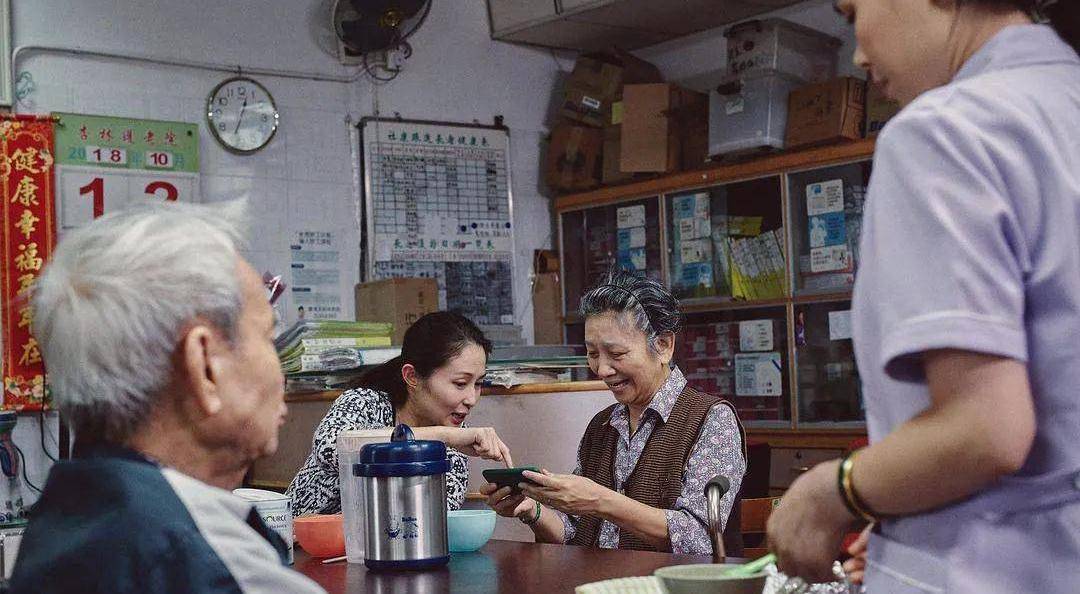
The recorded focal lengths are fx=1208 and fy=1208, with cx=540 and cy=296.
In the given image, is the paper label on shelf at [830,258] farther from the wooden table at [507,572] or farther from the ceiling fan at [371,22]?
the wooden table at [507,572]

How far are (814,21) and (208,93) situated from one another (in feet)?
8.91

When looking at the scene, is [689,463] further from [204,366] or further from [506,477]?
[204,366]

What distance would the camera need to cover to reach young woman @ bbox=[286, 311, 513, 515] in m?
3.08

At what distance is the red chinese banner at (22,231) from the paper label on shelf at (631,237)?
8.38 ft

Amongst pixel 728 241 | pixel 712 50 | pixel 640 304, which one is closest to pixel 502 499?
pixel 640 304

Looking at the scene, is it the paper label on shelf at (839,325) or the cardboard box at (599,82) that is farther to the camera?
the cardboard box at (599,82)

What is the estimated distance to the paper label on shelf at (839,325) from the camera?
4.99 meters

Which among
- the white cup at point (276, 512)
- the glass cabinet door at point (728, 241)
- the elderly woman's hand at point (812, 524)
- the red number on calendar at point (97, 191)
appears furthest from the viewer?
the glass cabinet door at point (728, 241)

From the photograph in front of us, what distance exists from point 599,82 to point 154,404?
5.01 m

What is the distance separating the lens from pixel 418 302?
5258mm

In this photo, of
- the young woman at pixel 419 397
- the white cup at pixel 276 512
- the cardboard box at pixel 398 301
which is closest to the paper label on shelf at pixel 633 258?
the cardboard box at pixel 398 301

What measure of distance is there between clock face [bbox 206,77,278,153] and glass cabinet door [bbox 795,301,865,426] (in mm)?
2448

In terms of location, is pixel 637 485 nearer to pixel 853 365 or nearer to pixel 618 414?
pixel 618 414

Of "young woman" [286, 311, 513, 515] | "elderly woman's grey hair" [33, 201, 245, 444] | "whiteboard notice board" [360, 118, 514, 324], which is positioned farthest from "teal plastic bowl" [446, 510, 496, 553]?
"whiteboard notice board" [360, 118, 514, 324]
